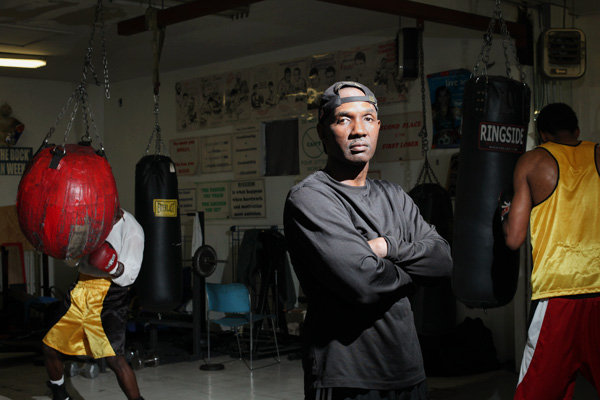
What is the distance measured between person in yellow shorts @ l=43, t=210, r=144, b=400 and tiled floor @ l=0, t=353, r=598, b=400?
3.58ft

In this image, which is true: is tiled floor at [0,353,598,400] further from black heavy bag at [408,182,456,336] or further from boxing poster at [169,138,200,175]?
boxing poster at [169,138,200,175]

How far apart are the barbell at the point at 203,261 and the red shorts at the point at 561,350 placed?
4505 mm

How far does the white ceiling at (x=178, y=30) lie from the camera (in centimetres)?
673

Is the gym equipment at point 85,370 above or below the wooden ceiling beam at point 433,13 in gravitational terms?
below

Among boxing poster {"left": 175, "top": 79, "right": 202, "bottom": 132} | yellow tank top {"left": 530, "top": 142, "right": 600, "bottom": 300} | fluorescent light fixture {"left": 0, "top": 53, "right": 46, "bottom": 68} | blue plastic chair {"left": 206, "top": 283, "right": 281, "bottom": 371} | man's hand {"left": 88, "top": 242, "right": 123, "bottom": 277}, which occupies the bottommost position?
blue plastic chair {"left": 206, "top": 283, "right": 281, "bottom": 371}

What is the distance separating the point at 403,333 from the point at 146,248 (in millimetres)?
3386

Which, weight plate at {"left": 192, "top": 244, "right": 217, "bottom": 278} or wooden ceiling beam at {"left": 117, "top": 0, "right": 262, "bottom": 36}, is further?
weight plate at {"left": 192, "top": 244, "right": 217, "bottom": 278}

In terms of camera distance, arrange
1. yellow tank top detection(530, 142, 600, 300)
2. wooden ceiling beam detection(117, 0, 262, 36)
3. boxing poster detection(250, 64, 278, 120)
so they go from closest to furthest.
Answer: yellow tank top detection(530, 142, 600, 300), wooden ceiling beam detection(117, 0, 262, 36), boxing poster detection(250, 64, 278, 120)

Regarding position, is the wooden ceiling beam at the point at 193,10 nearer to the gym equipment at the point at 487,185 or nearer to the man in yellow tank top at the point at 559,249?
the gym equipment at the point at 487,185

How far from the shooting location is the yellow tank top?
12.1 feet

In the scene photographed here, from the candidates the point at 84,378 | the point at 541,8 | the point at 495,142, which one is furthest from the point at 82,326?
the point at 541,8

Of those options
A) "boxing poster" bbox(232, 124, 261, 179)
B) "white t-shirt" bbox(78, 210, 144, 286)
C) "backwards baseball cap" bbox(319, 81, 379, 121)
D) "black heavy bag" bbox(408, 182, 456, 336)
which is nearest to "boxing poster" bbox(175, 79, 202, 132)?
"boxing poster" bbox(232, 124, 261, 179)

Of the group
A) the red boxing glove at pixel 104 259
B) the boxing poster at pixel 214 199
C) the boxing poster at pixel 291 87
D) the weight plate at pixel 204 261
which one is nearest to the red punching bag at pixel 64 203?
the red boxing glove at pixel 104 259

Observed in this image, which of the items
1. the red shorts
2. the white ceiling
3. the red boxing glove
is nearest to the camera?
the red shorts
